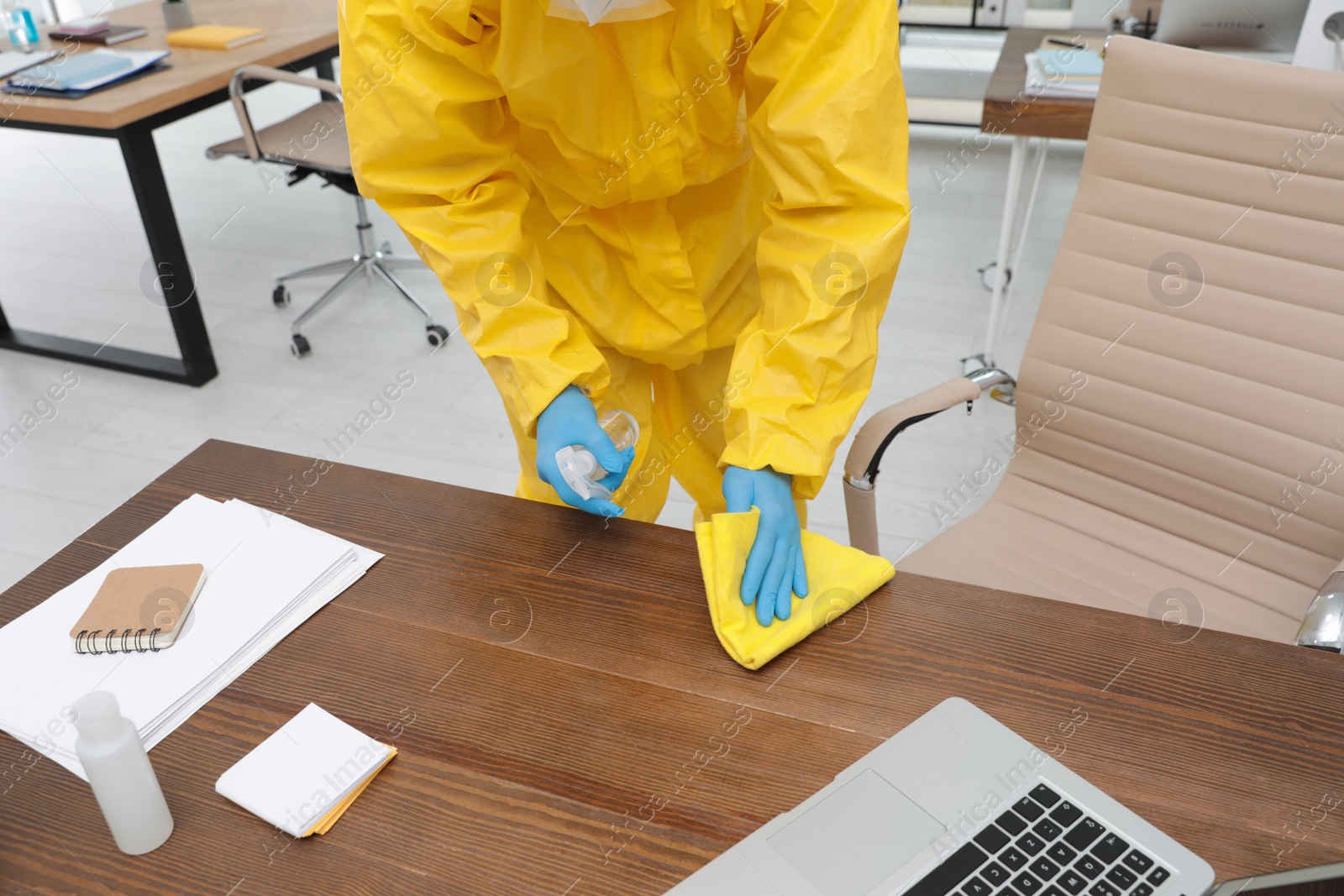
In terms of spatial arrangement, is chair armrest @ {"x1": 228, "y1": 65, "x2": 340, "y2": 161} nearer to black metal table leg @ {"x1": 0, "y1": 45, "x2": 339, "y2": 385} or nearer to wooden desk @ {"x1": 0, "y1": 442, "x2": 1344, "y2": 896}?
black metal table leg @ {"x1": 0, "y1": 45, "x2": 339, "y2": 385}

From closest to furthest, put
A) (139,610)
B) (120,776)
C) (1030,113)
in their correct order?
(120,776) → (139,610) → (1030,113)

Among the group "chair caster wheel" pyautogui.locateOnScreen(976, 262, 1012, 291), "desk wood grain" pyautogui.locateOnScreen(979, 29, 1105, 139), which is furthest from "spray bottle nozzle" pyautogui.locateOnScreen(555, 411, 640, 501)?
"chair caster wheel" pyautogui.locateOnScreen(976, 262, 1012, 291)

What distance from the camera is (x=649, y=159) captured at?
3.63ft

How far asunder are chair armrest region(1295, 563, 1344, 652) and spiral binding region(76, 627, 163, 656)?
3.74 feet

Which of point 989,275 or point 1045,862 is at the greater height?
point 1045,862

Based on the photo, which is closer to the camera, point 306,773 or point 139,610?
point 306,773

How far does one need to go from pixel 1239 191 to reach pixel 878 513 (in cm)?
116

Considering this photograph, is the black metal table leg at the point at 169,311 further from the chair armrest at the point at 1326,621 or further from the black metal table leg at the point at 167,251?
the chair armrest at the point at 1326,621

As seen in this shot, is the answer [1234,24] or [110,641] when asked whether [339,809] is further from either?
[1234,24]

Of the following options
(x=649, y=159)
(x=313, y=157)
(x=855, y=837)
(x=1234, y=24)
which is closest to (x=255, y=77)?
(x=313, y=157)

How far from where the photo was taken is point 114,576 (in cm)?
97

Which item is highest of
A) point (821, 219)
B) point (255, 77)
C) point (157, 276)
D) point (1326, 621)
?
point (821, 219)

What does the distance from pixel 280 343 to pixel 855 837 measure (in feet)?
8.90

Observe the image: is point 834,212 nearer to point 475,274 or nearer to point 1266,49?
point 475,274
